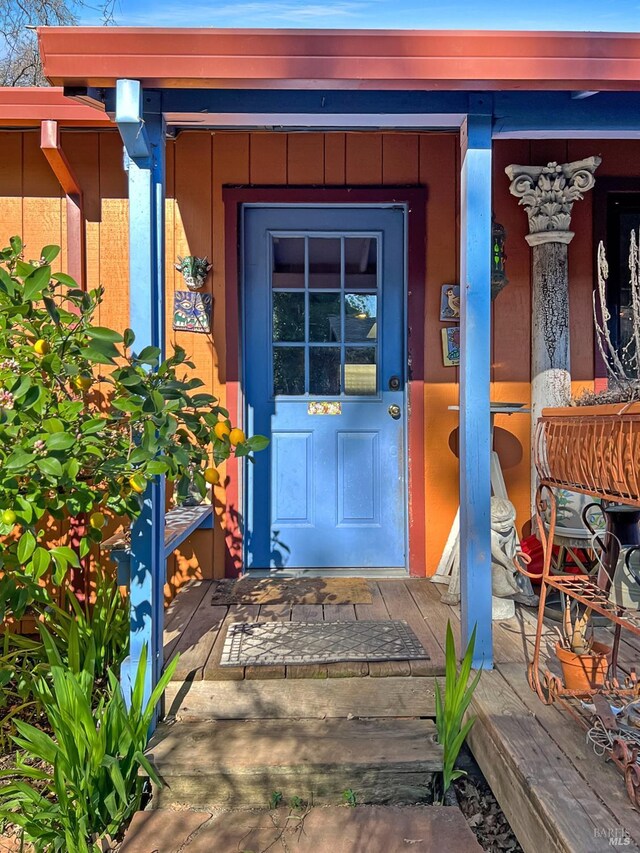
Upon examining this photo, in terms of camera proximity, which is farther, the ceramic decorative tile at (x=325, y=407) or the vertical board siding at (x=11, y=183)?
the ceramic decorative tile at (x=325, y=407)

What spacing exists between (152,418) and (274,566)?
6.69 feet

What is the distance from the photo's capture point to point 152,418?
6.03 feet

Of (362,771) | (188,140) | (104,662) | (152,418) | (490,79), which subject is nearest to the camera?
(152,418)

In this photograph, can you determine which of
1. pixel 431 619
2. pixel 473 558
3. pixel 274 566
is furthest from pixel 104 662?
pixel 473 558

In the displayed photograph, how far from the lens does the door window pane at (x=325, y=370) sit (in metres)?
3.73

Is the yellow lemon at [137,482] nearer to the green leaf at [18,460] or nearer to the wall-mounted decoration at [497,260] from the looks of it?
the green leaf at [18,460]

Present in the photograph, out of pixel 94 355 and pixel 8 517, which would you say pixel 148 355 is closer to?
pixel 94 355

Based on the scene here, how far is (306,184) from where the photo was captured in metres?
3.61

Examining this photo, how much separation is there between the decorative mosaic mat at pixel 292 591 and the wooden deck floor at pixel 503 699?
76 millimetres

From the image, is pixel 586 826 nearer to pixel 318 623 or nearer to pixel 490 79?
pixel 318 623

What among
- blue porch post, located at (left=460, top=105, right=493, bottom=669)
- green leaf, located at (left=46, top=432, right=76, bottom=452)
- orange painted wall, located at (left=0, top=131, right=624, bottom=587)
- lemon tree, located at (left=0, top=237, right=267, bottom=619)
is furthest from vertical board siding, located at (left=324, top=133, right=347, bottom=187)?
green leaf, located at (left=46, top=432, right=76, bottom=452)

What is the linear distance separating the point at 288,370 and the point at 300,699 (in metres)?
1.94

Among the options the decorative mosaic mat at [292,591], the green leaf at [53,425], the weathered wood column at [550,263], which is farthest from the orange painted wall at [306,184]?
the green leaf at [53,425]

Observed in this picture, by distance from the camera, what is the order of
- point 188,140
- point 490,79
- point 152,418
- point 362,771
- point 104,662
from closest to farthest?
point 152,418 < point 362,771 < point 490,79 < point 104,662 < point 188,140
